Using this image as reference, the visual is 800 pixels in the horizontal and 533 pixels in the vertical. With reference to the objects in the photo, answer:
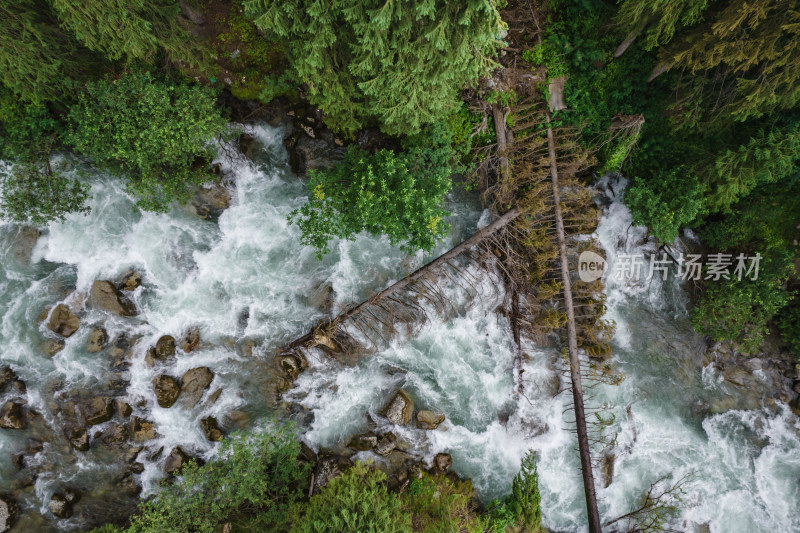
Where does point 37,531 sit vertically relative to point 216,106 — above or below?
below

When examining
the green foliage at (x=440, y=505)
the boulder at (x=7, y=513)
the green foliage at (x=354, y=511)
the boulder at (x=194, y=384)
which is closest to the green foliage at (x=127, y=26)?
the boulder at (x=194, y=384)

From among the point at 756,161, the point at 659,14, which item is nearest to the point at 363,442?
the point at 756,161

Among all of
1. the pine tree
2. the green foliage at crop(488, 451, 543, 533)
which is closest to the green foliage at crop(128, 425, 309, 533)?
the green foliage at crop(488, 451, 543, 533)

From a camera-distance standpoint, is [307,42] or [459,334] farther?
[459,334]

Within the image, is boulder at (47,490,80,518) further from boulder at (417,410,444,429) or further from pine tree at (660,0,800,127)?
pine tree at (660,0,800,127)

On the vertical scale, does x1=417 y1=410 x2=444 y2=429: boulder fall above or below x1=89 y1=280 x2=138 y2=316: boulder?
below

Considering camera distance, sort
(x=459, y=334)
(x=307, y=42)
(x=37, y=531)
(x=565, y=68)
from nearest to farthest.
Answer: (x=307, y=42) < (x=37, y=531) < (x=565, y=68) < (x=459, y=334)

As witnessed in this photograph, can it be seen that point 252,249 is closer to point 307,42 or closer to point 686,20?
point 307,42

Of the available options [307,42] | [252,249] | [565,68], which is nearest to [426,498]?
[252,249]
